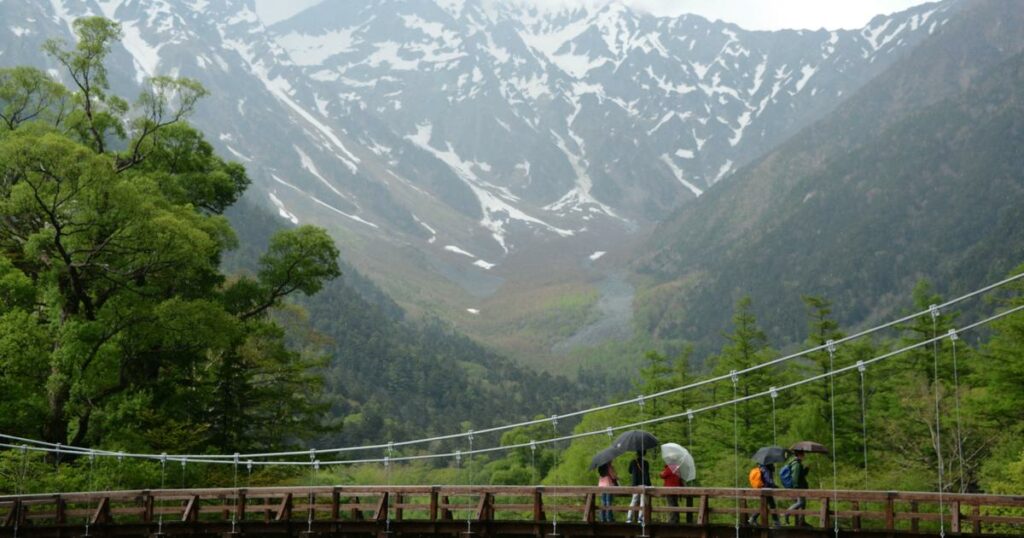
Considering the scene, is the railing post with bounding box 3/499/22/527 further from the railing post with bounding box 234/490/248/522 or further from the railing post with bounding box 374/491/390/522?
the railing post with bounding box 374/491/390/522

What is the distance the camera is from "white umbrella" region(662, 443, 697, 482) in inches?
937

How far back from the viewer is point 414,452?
340 ft

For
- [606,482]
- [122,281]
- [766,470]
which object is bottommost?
[606,482]

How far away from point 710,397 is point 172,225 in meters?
32.2

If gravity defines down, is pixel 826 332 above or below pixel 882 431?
above

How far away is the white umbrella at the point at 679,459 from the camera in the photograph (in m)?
23.8

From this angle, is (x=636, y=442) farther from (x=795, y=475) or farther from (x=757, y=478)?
(x=795, y=475)

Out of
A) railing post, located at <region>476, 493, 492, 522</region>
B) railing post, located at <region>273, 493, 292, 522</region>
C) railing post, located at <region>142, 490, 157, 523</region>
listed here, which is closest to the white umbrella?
railing post, located at <region>476, 493, 492, 522</region>

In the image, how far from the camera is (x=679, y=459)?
2384 cm

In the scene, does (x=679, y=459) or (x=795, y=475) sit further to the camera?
(x=679, y=459)


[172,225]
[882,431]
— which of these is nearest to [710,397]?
[882,431]

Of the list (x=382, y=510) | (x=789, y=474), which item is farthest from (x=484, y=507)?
(x=789, y=474)

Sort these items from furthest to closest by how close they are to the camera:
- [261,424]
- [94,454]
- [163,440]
A: 1. [261,424]
2. [163,440]
3. [94,454]

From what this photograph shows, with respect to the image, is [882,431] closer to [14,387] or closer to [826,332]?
[826,332]
